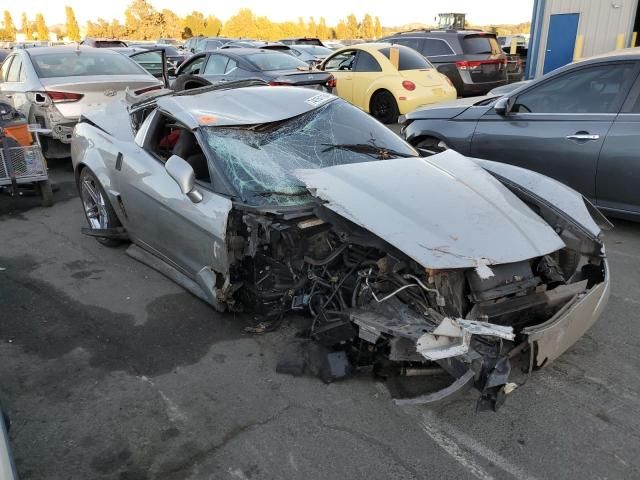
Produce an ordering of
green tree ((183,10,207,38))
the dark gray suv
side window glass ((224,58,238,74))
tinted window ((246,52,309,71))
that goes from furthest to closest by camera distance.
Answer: green tree ((183,10,207,38)), side window glass ((224,58,238,74)), tinted window ((246,52,309,71)), the dark gray suv

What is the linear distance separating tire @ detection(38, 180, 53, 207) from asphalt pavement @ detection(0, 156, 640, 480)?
2.71 meters

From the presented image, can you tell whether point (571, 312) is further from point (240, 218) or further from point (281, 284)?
point (240, 218)

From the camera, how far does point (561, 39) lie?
13.4 m

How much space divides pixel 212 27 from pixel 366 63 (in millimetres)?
52524

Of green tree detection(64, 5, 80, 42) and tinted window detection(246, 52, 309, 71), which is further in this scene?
green tree detection(64, 5, 80, 42)

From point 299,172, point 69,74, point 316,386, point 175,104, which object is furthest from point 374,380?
point 69,74

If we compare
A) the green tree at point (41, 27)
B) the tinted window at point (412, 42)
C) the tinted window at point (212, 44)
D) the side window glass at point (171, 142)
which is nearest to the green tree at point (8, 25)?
the green tree at point (41, 27)

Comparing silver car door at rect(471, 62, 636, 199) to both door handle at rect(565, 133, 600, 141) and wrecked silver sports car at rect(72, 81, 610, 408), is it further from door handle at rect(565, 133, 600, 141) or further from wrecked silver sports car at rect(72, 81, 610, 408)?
wrecked silver sports car at rect(72, 81, 610, 408)

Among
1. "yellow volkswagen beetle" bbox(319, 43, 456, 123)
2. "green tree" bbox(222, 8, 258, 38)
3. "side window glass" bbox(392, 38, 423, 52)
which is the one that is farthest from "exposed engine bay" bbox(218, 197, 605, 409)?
"green tree" bbox(222, 8, 258, 38)

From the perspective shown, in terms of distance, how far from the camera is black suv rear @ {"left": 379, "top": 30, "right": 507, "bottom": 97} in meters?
12.3

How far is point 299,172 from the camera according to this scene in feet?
11.3

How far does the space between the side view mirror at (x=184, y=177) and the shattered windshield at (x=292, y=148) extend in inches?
9.2

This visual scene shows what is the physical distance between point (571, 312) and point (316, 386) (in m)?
1.42

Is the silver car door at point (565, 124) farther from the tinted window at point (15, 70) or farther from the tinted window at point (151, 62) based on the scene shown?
the tinted window at point (151, 62)
